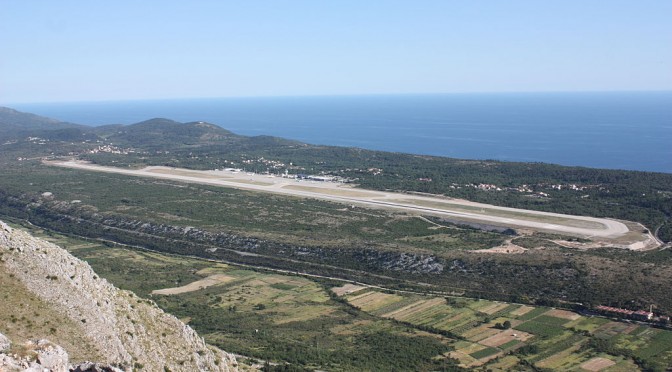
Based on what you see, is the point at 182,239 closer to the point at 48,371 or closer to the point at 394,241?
the point at 394,241

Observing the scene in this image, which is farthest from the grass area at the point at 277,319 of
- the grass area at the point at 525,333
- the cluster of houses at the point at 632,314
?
the cluster of houses at the point at 632,314

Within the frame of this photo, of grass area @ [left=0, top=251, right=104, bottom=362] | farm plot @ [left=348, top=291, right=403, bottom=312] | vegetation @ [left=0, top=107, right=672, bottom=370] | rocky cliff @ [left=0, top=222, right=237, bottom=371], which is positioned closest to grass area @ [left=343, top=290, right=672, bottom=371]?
farm plot @ [left=348, top=291, right=403, bottom=312]

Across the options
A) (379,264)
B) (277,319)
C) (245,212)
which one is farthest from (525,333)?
(245,212)

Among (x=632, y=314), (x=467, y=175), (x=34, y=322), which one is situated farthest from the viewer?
(x=467, y=175)

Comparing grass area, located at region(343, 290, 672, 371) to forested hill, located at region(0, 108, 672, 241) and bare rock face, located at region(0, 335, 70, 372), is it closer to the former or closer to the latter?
forested hill, located at region(0, 108, 672, 241)

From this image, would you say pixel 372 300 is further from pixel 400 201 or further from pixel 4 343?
pixel 4 343
